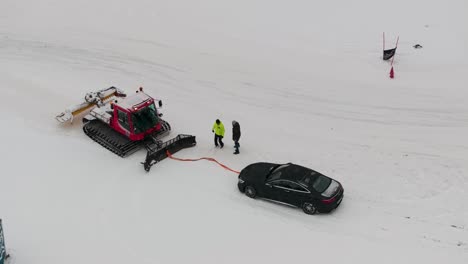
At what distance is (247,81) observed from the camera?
79.0ft

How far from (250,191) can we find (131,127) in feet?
18.1

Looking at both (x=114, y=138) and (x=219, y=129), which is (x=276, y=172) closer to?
(x=219, y=129)

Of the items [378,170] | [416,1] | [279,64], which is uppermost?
[416,1]

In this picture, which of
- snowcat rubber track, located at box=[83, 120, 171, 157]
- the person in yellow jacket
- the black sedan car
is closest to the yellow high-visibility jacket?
the person in yellow jacket

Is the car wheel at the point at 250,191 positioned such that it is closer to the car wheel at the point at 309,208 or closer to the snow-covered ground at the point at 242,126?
the snow-covered ground at the point at 242,126

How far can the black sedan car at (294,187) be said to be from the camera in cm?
1450

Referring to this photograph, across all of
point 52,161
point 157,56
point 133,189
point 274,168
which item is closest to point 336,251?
point 274,168

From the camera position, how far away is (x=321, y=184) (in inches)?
585

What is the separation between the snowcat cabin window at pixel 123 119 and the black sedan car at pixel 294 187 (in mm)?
5206

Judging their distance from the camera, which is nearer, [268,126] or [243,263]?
[243,263]

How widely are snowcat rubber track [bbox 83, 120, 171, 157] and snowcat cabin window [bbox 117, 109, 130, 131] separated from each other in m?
0.65

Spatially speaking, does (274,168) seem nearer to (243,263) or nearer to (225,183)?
(225,183)

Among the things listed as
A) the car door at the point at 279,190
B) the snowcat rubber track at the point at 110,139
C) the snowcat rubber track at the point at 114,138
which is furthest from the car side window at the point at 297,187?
the snowcat rubber track at the point at 110,139

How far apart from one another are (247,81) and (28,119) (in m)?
10.8
